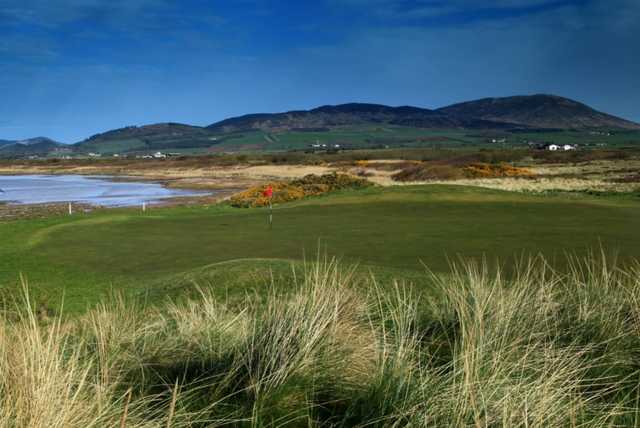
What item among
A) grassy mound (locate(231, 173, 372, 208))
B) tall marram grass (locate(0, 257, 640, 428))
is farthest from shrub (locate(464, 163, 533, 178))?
tall marram grass (locate(0, 257, 640, 428))

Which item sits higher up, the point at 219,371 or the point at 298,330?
the point at 298,330

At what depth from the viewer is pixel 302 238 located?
1394 cm

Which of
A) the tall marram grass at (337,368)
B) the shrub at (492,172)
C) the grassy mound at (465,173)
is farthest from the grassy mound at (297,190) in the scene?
the tall marram grass at (337,368)

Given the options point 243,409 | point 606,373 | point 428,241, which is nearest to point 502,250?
point 428,241

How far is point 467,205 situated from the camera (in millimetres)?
Answer: 20125

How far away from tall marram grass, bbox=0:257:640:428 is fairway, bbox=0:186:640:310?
3140 millimetres

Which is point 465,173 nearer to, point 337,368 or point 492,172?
point 492,172

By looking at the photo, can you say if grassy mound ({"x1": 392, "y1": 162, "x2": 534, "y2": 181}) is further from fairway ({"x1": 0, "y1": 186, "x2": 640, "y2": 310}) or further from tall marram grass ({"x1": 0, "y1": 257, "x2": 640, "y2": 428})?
tall marram grass ({"x1": 0, "y1": 257, "x2": 640, "y2": 428})

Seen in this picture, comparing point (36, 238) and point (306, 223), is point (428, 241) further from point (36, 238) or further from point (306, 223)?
point (36, 238)

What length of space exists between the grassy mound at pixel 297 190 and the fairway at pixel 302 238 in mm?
6879

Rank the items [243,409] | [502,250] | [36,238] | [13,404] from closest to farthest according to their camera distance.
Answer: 1. [13,404]
2. [243,409]
3. [502,250]
4. [36,238]

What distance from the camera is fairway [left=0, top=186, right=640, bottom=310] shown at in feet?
35.6

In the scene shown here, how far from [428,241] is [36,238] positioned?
9.46m

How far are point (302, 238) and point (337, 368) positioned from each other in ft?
32.1
